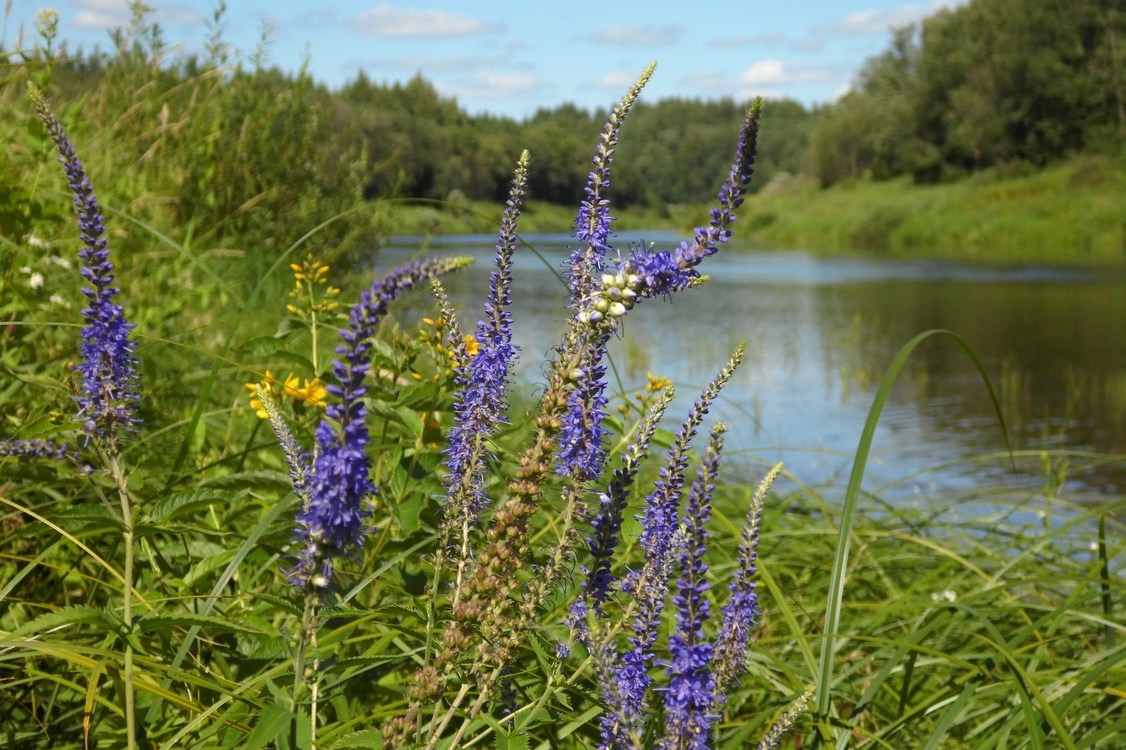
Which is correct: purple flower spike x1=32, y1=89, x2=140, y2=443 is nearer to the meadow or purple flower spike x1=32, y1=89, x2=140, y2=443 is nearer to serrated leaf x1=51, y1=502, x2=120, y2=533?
the meadow

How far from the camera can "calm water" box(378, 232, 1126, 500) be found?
11.2 meters

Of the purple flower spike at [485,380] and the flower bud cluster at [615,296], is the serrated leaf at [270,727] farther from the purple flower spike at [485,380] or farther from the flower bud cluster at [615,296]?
the flower bud cluster at [615,296]

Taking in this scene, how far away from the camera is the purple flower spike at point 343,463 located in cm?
145

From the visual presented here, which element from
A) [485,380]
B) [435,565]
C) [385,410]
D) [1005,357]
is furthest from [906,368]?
[435,565]

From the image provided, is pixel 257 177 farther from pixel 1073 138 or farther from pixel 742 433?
pixel 1073 138

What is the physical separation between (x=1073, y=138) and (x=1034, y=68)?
243 inches

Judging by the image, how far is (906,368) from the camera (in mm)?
19531

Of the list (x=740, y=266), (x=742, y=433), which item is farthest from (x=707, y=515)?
(x=740, y=266)

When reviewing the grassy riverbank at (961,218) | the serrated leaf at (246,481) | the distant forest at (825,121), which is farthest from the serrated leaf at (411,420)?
the grassy riverbank at (961,218)

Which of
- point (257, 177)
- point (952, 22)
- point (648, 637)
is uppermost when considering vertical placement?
point (952, 22)

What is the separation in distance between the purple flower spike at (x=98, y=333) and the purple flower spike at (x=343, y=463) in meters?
0.77

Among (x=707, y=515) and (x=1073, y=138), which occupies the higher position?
(x=1073, y=138)

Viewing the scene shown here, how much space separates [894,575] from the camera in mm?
5844

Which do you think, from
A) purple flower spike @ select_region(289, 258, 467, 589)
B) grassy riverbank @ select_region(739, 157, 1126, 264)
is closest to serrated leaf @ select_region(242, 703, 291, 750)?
purple flower spike @ select_region(289, 258, 467, 589)
